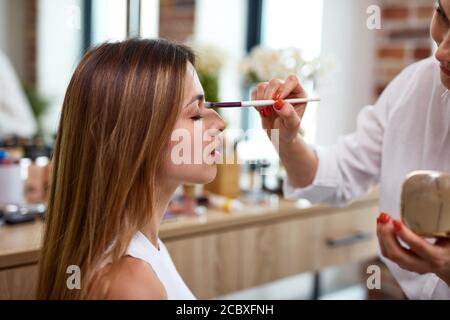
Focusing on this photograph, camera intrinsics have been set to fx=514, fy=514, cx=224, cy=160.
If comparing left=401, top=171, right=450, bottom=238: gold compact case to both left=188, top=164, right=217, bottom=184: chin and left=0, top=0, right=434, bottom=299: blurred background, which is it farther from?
left=0, top=0, right=434, bottom=299: blurred background

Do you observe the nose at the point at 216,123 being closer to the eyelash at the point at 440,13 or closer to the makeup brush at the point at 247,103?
the makeup brush at the point at 247,103

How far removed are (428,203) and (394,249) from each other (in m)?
0.06

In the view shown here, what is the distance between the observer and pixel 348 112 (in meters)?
1.78

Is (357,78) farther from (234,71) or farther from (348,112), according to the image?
(234,71)

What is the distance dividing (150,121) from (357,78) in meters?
1.29

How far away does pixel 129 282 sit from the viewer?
2.06ft

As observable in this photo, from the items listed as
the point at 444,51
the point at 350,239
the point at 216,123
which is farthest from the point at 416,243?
the point at 350,239

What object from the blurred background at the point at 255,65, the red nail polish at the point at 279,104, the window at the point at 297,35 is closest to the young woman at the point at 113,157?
the red nail polish at the point at 279,104

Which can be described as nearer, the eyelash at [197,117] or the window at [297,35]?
the eyelash at [197,117]

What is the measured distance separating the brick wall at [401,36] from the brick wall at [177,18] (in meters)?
0.69

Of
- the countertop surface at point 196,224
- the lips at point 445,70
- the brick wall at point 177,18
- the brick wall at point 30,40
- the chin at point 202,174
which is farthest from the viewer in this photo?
the brick wall at point 177,18

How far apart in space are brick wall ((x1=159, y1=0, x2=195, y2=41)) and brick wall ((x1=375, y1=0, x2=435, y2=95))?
0.69 metres

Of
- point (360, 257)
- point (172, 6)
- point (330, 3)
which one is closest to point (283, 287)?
point (360, 257)

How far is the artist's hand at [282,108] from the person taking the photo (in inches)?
30.9
